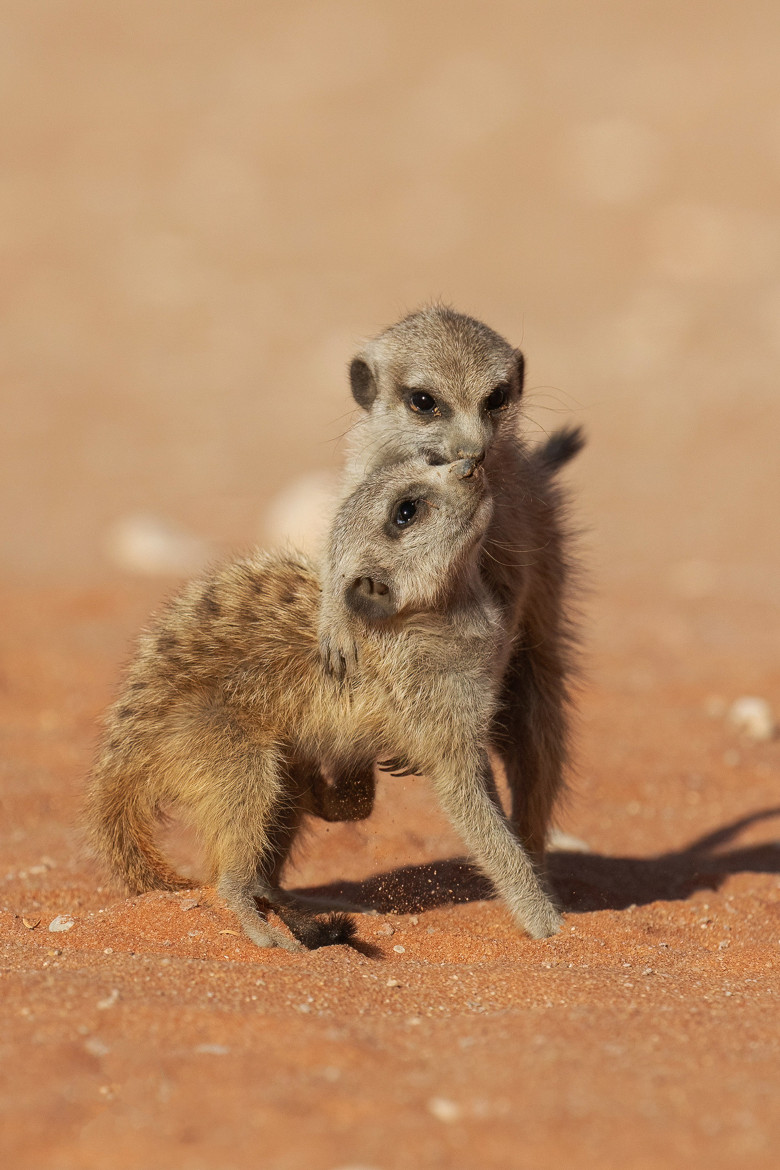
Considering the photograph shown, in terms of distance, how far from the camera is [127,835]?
4441 mm

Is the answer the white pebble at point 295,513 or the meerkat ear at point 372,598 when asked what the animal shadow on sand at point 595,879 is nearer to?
the meerkat ear at point 372,598

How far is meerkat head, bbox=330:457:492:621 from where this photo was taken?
4.03 m

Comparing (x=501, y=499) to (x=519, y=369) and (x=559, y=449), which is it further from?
(x=559, y=449)

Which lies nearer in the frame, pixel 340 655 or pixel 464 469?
pixel 464 469

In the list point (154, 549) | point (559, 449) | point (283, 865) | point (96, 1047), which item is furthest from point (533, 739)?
point (154, 549)

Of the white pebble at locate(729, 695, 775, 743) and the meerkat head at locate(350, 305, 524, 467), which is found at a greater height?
the meerkat head at locate(350, 305, 524, 467)

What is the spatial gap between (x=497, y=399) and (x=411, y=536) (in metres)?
0.90

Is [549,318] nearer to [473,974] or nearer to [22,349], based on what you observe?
[22,349]

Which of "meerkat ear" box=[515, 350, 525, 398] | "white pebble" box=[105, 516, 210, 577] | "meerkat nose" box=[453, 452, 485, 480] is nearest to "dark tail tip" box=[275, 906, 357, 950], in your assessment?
"meerkat nose" box=[453, 452, 485, 480]

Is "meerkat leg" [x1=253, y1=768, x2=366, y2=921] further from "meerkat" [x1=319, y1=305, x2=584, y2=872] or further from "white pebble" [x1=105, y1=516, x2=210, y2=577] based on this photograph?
"white pebble" [x1=105, y1=516, x2=210, y2=577]

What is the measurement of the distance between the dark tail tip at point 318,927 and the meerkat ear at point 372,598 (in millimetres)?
1010

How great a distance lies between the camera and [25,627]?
9.67 m

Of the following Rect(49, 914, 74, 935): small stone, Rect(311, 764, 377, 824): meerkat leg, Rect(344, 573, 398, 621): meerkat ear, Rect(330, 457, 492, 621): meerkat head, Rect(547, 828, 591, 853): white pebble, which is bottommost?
Rect(49, 914, 74, 935): small stone

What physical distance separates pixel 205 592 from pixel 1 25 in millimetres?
32989
